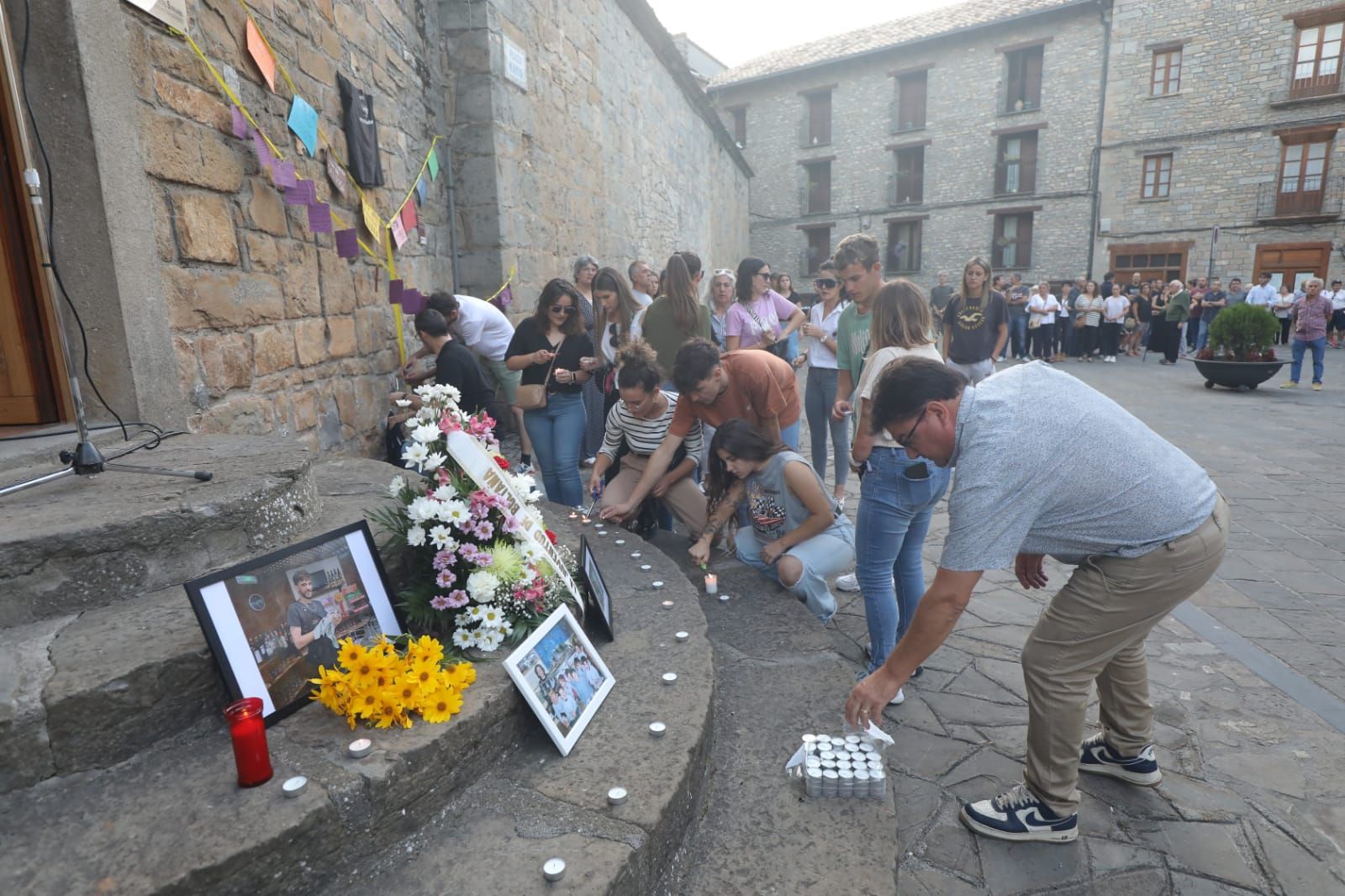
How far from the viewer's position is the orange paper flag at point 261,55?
140 inches

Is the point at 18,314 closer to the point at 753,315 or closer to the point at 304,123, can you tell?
the point at 304,123

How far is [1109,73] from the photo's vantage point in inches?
906

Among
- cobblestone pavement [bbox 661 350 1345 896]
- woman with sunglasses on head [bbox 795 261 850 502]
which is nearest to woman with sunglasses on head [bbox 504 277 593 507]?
cobblestone pavement [bbox 661 350 1345 896]

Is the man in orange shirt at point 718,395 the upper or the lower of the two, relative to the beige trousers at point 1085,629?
upper

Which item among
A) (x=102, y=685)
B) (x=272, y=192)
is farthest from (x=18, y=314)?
(x=102, y=685)

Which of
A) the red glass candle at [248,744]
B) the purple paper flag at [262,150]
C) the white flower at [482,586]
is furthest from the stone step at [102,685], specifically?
the purple paper flag at [262,150]

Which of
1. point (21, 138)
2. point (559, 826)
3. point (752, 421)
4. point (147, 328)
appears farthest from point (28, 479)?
point (752, 421)

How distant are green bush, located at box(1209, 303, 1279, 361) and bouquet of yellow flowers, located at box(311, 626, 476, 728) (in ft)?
42.2

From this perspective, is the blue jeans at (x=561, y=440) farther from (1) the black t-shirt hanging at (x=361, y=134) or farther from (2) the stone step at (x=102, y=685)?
(2) the stone step at (x=102, y=685)

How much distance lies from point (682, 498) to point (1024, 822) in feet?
7.56

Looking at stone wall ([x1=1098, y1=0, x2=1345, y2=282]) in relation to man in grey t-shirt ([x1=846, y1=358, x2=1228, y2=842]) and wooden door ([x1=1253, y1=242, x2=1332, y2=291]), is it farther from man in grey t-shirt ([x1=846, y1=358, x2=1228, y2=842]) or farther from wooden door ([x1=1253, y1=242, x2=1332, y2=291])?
man in grey t-shirt ([x1=846, y1=358, x2=1228, y2=842])

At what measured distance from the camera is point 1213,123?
21.4 meters

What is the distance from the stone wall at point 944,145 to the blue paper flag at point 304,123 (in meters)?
25.8

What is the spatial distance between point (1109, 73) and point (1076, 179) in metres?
3.16
